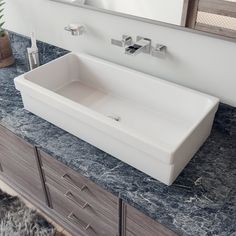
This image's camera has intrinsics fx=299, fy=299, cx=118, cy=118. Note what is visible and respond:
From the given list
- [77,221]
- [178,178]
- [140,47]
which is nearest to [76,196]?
[77,221]

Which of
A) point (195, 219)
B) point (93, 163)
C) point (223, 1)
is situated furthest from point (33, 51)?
point (195, 219)

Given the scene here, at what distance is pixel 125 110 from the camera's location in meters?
1.37

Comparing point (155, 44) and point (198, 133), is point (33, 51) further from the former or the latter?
point (198, 133)

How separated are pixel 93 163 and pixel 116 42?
567 millimetres

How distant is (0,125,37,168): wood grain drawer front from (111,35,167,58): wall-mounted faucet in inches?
24.1

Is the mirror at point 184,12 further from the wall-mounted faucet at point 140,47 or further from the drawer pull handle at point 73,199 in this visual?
the drawer pull handle at point 73,199

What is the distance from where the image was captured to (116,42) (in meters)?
1.35

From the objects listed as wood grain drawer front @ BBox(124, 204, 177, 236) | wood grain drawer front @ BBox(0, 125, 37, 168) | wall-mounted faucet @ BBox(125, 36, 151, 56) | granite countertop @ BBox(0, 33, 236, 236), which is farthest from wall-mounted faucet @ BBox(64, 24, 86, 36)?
wood grain drawer front @ BBox(124, 204, 177, 236)

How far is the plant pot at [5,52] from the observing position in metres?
1.78

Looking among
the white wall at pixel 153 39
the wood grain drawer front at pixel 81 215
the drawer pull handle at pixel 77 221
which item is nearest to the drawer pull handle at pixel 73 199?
the wood grain drawer front at pixel 81 215

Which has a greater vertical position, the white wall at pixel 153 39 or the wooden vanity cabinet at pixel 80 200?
the white wall at pixel 153 39

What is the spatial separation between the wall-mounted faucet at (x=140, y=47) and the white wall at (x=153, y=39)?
1.0 inches

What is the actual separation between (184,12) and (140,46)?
22 cm

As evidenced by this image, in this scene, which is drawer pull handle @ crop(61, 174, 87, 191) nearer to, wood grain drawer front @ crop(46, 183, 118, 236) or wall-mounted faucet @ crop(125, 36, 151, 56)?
wood grain drawer front @ crop(46, 183, 118, 236)
